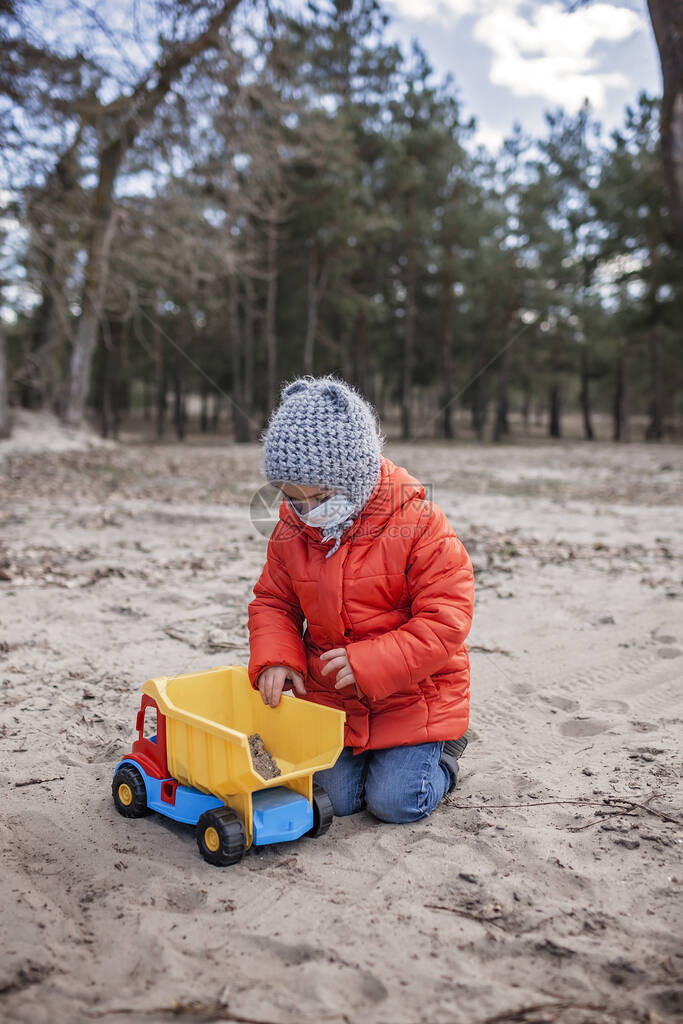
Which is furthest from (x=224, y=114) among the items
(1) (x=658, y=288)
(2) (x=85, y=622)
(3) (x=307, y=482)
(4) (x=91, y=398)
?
(4) (x=91, y=398)

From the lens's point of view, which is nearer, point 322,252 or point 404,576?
point 404,576

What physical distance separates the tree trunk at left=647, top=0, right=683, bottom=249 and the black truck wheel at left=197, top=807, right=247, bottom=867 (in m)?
7.66

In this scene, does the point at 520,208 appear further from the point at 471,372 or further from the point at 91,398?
the point at 91,398

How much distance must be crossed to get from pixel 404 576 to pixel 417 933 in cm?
108

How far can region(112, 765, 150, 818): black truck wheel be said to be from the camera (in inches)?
98.4

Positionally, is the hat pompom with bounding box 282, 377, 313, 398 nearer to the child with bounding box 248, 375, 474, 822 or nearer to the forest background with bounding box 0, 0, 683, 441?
the child with bounding box 248, 375, 474, 822

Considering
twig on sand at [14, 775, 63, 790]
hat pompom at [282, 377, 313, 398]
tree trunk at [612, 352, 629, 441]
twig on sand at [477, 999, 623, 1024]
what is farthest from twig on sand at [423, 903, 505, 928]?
tree trunk at [612, 352, 629, 441]

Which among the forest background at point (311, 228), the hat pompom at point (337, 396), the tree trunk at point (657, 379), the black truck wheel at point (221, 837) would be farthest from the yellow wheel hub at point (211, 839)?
the tree trunk at point (657, 379)

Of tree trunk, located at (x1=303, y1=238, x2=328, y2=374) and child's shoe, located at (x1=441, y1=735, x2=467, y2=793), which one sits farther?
tree trunk, located at (x1=303, y1=238, x2=328, y2=374)

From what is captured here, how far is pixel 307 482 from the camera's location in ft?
8.23

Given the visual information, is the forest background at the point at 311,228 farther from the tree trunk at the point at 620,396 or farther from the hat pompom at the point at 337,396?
the hat pompom at the point at 337,396

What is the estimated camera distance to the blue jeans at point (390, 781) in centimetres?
251

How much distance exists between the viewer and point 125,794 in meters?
2.54

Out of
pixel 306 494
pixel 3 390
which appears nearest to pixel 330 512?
pixel 306 494
